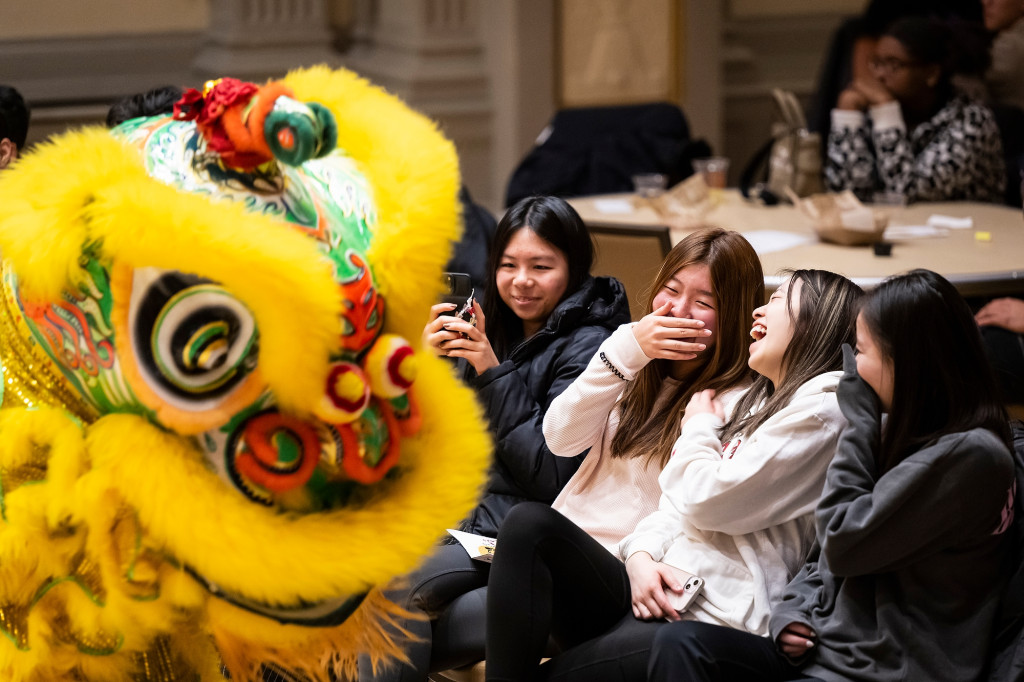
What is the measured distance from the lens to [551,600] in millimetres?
1912

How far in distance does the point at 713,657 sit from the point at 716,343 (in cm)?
59

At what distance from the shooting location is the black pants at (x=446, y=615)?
1.97m

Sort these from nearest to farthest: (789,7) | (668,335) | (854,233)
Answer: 1. (668,335)
2. (854,233)
3. (789,7)

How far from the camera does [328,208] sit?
1.00 metres

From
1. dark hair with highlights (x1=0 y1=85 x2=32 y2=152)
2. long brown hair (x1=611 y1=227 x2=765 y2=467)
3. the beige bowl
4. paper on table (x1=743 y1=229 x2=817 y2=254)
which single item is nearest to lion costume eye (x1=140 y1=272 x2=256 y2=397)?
long brown hair (x1=611 y1=227 x2=765 y2=467)

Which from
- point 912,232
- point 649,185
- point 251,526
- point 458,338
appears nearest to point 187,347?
point 251,526

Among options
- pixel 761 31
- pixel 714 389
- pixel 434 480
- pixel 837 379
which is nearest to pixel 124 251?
pixel 434 480

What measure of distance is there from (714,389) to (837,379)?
290mm

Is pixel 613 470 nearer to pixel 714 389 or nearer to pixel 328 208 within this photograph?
pixel 714 389

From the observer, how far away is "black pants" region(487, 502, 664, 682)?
187cm

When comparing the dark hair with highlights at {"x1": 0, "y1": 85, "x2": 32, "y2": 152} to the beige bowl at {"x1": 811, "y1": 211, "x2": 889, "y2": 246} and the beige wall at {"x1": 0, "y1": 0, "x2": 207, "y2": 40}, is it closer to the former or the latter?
the beige bowl at {"x1": 811, "y1": 211, "x2": 889, "y2": 246}

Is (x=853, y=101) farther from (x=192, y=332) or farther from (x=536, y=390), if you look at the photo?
(x=192, y=332)

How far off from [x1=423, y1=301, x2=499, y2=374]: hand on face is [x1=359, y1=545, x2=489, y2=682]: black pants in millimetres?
353

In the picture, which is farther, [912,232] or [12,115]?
[912,232]
